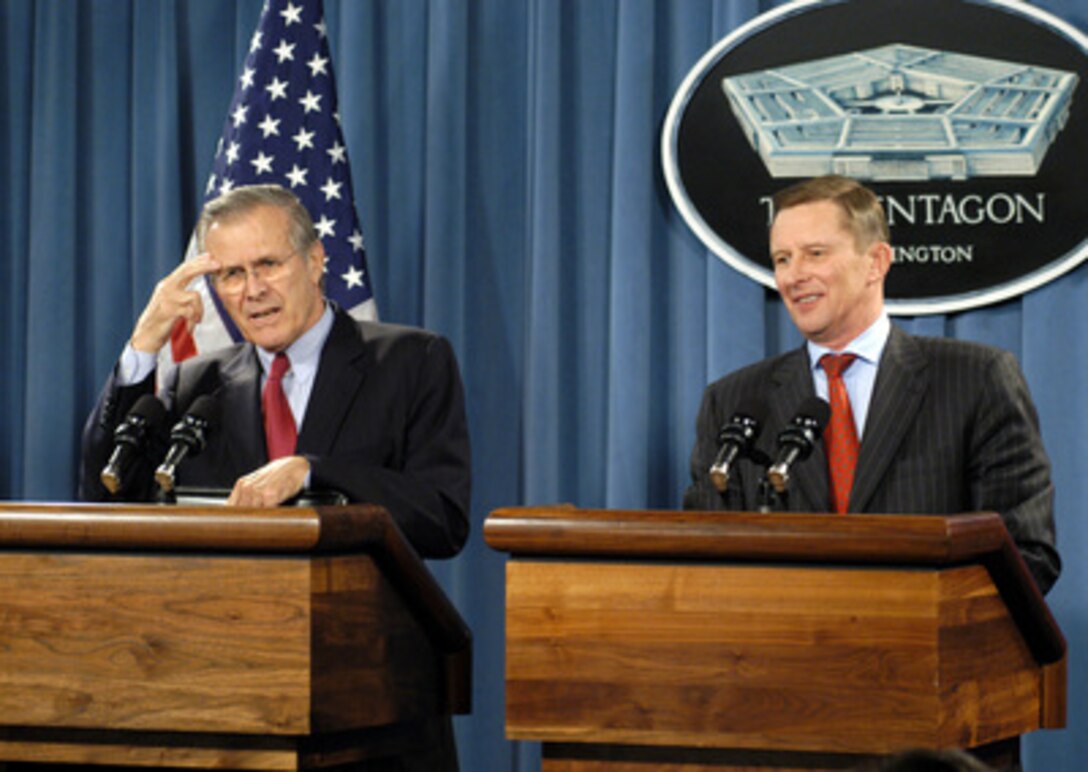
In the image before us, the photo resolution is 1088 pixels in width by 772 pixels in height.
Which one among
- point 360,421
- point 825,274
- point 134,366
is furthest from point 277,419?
point 825,274

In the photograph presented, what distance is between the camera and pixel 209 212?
3.73 metres

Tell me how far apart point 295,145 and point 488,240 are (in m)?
0.63

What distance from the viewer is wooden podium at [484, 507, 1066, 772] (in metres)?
2.45

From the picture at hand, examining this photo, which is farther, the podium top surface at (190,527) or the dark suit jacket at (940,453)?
the dark suit jacket at (940,453)

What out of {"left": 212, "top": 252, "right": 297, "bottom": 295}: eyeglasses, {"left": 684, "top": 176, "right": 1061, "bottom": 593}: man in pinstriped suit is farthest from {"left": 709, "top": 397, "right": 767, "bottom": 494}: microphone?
{"left": 212, "top": 252, "right": 297, "bottom": 295}: eyeglasses

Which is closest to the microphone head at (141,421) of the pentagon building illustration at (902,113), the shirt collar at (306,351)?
the shirt collar at (306,351)

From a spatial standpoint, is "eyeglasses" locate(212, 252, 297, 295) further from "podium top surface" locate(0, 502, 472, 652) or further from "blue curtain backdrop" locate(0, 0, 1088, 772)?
"blue curtain backdrop" locate(0, 0, 1088, 772)

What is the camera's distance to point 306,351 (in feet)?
11.9

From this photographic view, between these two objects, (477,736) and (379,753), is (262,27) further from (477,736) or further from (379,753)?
(379,753)

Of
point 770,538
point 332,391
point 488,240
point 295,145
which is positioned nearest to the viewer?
point 770,538

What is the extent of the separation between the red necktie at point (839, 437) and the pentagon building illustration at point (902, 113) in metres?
1.33

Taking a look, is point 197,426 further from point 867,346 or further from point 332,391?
point 867,346

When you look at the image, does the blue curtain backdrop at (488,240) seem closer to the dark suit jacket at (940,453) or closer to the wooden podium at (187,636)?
the dark suit jacket at (940,453)

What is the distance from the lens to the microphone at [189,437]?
9.51 feet
